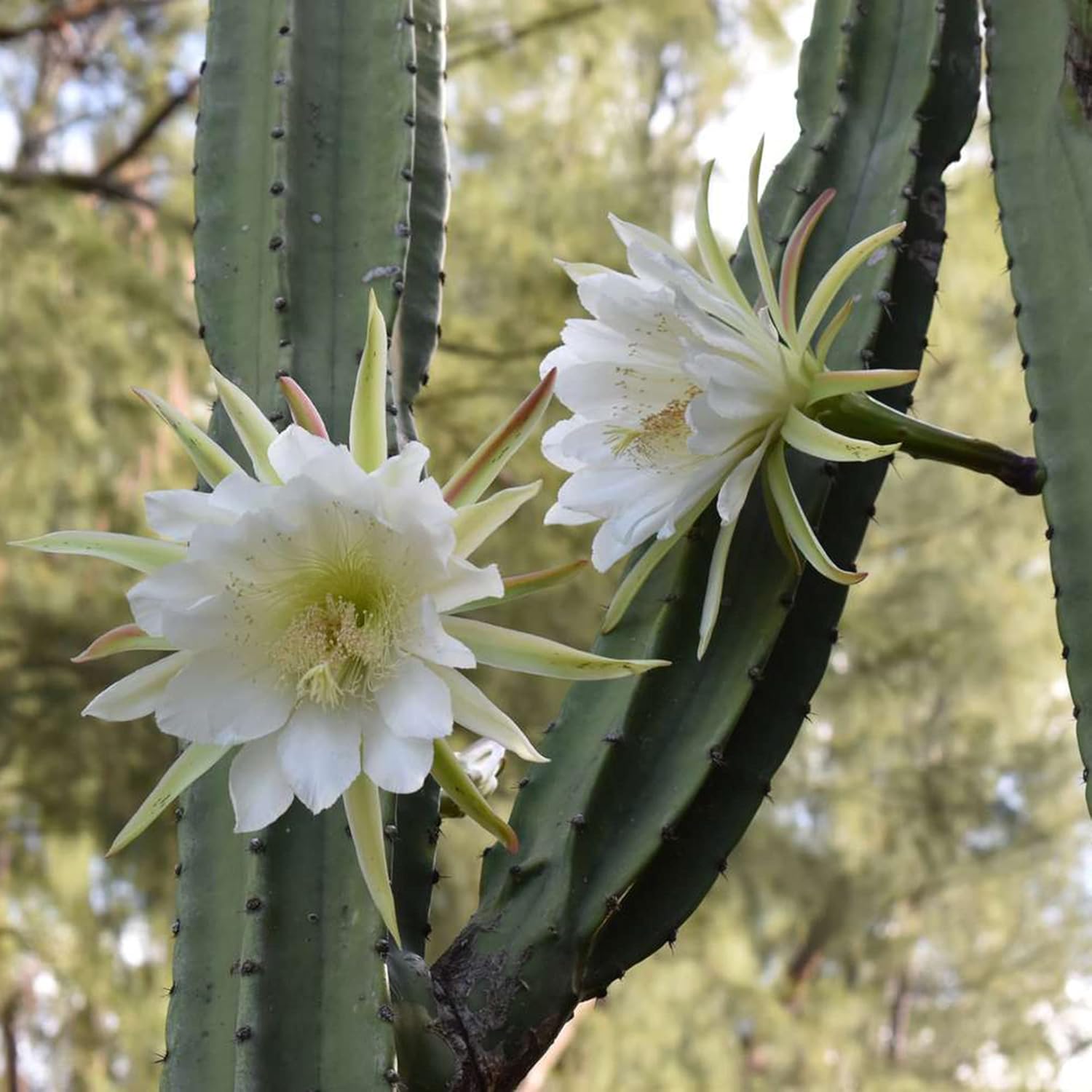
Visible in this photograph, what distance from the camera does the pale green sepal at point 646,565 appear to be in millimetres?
733

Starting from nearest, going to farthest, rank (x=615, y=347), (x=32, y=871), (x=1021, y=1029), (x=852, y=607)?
(x=615, y=347), (x=32, y=871), (x=852, y=607), (x=1021, y=1029)

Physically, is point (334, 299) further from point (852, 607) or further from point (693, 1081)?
point (693, 1081)

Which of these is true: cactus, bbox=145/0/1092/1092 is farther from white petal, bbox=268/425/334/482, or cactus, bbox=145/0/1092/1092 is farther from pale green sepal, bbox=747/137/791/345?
white petal, bbox=268/425/334/482

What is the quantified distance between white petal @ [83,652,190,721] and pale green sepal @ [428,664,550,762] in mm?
134

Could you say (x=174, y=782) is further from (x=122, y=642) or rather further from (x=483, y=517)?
(x=483, y=517)

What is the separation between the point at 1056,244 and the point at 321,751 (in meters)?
0.56

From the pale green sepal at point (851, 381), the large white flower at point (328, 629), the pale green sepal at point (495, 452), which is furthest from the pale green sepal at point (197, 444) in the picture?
the pale green sepal at point (851, 381)

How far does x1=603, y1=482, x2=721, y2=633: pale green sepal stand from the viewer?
73 centimetres

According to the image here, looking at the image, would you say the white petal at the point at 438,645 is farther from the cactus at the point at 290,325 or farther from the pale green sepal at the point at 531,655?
the cactus at the point at 290,325

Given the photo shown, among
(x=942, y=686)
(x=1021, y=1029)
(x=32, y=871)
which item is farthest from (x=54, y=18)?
(x=1021, y=1029)

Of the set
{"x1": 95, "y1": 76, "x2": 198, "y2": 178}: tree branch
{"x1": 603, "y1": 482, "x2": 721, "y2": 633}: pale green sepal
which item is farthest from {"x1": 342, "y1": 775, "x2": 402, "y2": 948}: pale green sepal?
{"x1": 95, "y1": 76, "x2": 198, "y2": 178}: tree branch

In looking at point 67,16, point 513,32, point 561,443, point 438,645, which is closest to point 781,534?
point 561,443

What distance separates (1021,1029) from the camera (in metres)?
7.24

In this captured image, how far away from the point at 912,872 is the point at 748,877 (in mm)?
1578
